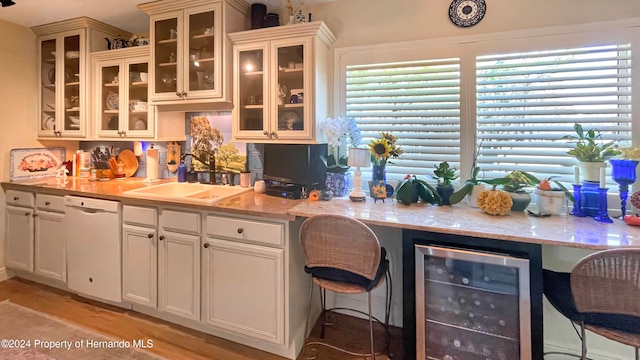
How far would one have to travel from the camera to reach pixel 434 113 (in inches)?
87.2

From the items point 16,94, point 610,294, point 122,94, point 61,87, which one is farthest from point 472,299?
point 16,94

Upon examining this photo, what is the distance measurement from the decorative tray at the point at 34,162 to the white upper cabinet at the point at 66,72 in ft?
0.62

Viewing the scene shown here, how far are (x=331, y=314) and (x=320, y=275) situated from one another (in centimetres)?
90

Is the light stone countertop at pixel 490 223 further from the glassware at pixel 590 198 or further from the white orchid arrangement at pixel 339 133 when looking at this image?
the white orchid arrangement at pixel 339 133

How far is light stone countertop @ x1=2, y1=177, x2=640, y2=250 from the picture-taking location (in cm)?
141

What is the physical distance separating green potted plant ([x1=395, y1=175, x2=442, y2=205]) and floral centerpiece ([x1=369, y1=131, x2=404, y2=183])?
0.63 ft

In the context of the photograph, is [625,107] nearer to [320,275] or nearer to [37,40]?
[320,275]

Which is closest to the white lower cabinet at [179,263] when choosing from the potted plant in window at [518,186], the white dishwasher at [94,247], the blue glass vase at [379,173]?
the white dishwasher at [94,247]

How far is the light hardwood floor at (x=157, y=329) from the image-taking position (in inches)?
78.3

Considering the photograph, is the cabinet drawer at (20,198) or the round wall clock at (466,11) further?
the cabinet drawer at (20,198)

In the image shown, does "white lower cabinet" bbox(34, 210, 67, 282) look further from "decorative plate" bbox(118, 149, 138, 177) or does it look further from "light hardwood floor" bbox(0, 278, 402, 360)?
"decorative plate" bbox(118, 149, 138, 177)

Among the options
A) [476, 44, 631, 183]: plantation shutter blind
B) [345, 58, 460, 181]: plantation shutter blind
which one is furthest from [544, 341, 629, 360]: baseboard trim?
[345, 58, 460, 181]: plantation shutter blind

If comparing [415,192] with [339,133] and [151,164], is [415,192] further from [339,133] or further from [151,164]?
[151,164]

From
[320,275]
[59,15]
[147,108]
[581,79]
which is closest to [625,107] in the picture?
[581,79]
